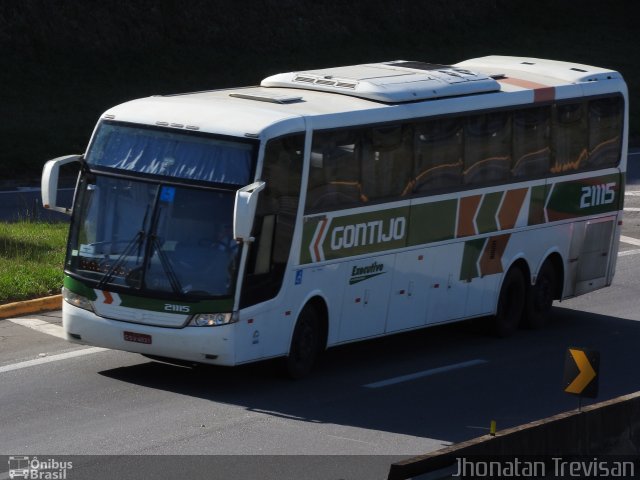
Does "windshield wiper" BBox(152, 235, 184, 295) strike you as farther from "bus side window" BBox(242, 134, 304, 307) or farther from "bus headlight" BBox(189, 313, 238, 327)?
"bus side window" BBox(242, 134, 304, 307)

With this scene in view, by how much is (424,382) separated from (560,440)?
14.3ft

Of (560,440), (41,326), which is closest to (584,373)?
(560,440)

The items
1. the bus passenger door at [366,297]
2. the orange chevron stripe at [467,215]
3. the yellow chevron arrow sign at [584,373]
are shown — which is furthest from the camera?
the orange chevron stripe at [467,215]

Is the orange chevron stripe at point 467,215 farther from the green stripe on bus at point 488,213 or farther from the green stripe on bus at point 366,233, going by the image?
the green stripe on bus at point 366,233

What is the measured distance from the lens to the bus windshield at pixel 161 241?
13227 mm

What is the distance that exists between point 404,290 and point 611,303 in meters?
5.30

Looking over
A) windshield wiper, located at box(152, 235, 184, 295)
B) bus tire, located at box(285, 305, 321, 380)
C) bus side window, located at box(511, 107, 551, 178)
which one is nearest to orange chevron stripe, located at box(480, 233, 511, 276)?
bus side window, located at box(511, 107, 551, 178)

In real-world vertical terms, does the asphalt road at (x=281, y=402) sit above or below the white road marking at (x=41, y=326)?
above

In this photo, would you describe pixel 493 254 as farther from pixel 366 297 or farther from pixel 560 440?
pixel 560 440

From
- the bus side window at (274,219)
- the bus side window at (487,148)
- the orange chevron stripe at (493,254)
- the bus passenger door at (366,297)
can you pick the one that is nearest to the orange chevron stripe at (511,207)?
the orange chevron stripe at (493,254)

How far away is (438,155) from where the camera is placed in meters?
16.0

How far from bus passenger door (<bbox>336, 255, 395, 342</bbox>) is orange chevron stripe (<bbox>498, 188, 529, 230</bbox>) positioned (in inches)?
92.7

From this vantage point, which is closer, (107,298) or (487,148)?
Result: (107,298)

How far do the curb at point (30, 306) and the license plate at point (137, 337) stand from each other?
11.5 feet
